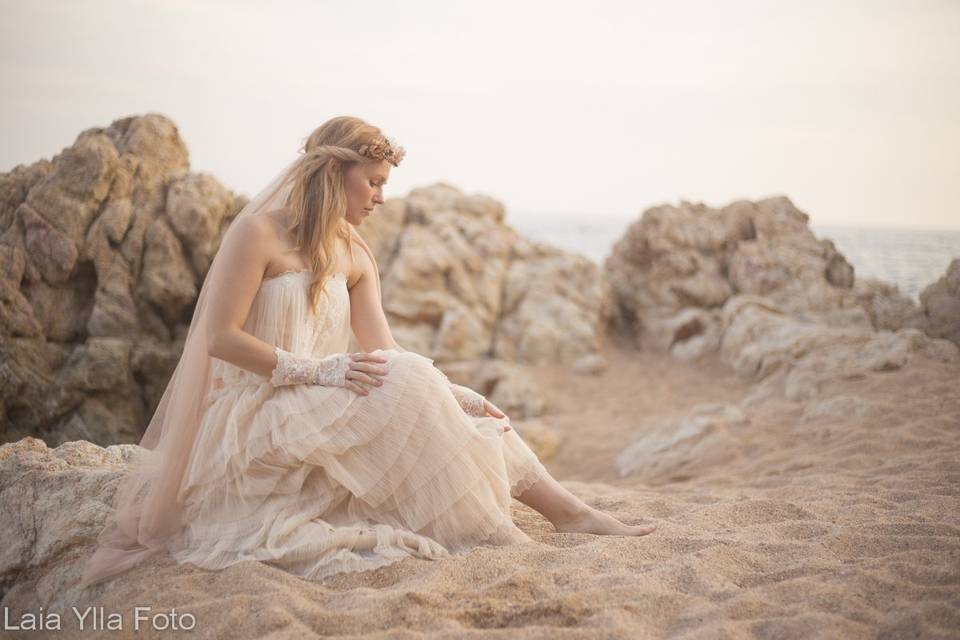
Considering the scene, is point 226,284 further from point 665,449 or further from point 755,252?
point 755,252

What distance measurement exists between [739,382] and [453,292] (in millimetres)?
4788

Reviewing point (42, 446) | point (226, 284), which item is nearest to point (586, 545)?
point (226, 284)

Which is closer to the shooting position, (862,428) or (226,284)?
(226,284)

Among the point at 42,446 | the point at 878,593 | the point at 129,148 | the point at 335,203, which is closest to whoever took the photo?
the point at 878,593

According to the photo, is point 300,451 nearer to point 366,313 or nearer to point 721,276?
point 366,313

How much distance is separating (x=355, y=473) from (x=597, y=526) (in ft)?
4.07

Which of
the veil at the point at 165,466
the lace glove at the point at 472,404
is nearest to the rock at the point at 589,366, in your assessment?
the lace glove at the point at 472,404

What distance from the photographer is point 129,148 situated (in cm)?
809

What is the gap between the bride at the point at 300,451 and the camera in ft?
9.82

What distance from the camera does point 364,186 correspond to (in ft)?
11.5

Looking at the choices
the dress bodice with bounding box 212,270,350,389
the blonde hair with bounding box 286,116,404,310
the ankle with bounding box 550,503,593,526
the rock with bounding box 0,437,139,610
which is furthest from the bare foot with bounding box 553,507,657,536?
the rock with bounding box 0,437,139,610

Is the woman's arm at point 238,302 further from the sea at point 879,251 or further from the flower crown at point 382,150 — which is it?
the sea at point 879,251

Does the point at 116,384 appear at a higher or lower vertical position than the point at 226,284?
lower

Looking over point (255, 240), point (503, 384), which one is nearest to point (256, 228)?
point (255, 240)
